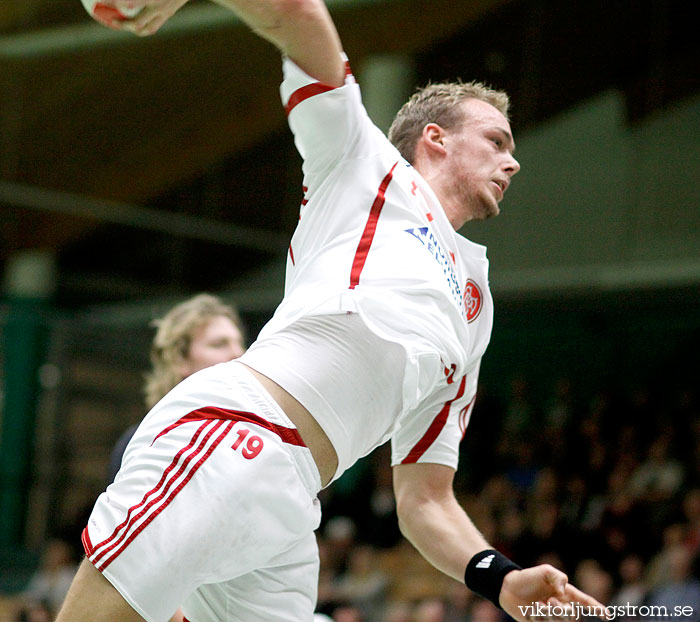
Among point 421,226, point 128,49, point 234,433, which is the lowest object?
point 234,433

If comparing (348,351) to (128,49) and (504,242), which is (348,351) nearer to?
(504,242)

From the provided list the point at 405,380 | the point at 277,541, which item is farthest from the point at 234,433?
the point at 405,380

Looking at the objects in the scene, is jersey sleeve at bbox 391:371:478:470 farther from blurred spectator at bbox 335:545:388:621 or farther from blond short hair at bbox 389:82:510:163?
blurred spectator at bbox 335:545:388:621

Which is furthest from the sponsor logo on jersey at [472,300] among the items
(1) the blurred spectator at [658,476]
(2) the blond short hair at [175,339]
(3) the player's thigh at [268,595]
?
(1) the blurred spectator at [658,476]

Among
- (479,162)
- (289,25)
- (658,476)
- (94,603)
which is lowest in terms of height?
(658,476)

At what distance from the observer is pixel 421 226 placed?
3.18 m

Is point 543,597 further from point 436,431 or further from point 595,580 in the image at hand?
point 595,580

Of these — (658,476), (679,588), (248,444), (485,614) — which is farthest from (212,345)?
(658,476)

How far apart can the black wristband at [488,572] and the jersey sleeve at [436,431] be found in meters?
0.37

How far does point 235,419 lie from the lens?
286 centimetres

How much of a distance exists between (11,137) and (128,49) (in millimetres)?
2131

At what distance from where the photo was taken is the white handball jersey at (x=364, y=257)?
9.68ft

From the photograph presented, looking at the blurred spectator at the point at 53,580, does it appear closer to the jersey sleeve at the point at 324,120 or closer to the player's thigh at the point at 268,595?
the player's thigh at the point at 268,595

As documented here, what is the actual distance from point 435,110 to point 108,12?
4.51ft
